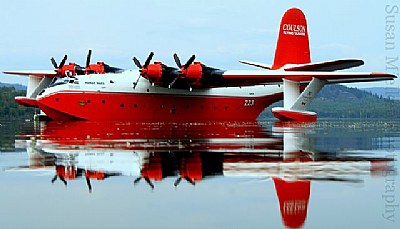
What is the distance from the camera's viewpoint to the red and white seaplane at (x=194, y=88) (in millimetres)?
37094

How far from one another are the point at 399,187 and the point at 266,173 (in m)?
2.11

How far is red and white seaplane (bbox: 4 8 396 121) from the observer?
3709cm

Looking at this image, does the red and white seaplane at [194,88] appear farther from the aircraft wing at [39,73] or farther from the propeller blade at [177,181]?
the propeller blade at [177,181]

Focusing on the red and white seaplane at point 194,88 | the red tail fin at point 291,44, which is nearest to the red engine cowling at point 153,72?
the red and white seaplane at point 194,88

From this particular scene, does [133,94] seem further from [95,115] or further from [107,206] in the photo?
[107,206]

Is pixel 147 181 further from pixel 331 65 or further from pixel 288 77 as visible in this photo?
pixel 331 65

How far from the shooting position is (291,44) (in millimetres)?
46094

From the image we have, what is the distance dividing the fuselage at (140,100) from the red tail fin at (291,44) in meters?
2.50

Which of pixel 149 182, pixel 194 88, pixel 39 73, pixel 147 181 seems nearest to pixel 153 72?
pixel 194 88

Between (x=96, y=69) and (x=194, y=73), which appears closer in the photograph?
(x=194, y=73)

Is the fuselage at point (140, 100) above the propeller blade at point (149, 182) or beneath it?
above

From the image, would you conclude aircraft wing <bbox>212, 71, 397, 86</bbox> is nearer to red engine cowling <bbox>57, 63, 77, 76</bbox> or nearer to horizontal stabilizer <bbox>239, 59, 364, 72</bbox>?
horizontal stabilizer <bbox>239, 59, 364, 72</bbox>

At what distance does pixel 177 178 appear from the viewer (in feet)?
28.4

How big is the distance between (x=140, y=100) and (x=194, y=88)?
172 inches
